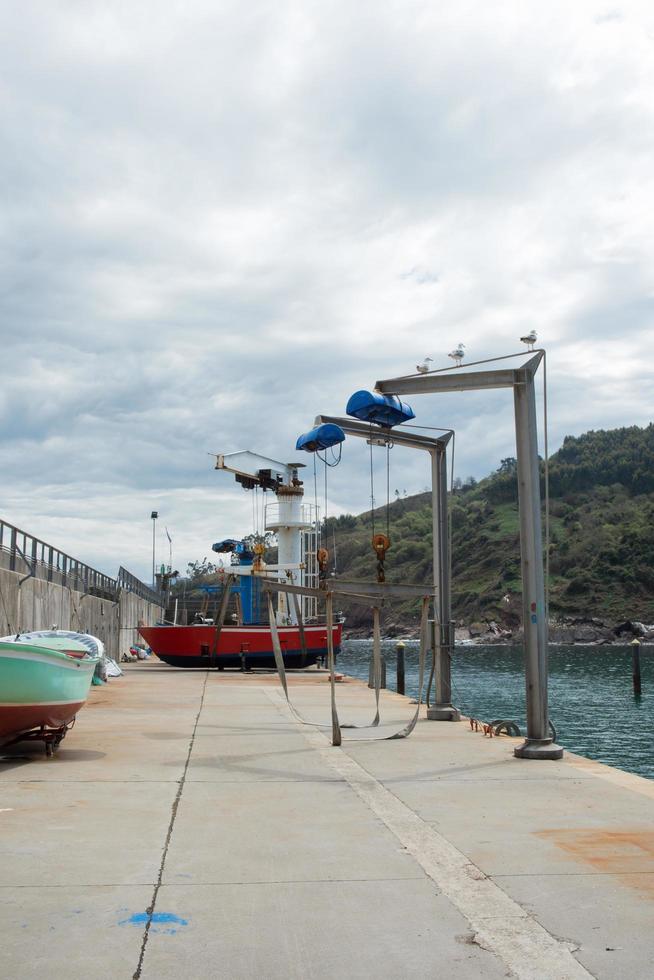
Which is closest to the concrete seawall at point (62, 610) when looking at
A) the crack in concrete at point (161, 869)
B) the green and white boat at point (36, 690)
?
the green and white boat at point (36, 690)

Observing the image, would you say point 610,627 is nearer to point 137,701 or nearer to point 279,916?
point 137,701

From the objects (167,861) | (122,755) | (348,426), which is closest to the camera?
(167,861)

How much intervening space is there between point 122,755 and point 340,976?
314 inches

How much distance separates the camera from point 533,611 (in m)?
11.9

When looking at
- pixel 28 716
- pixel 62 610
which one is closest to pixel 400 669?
pixel 62 610

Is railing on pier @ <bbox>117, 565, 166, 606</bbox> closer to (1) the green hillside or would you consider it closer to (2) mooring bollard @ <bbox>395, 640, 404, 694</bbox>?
(2) mooring bollard @ <bbox>395, 640, 404, 694</bbox>

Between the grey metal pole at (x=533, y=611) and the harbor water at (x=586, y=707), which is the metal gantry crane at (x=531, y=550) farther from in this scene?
the harbor water at (x=586, y=707)

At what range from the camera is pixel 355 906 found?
538 cm

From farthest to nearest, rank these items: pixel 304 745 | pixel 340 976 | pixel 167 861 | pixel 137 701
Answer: pixel 137 701 → pixel 304 745 → pixel 167 861 → pixel 340 976

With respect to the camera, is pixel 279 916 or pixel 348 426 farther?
Result: pixel 348 426

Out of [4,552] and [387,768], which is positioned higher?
[4,552]

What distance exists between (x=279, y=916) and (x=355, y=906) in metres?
0.47

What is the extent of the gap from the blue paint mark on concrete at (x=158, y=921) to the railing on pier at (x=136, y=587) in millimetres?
39915

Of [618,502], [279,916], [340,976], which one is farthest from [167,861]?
[618,502]
